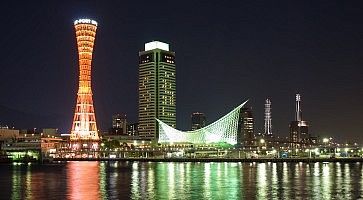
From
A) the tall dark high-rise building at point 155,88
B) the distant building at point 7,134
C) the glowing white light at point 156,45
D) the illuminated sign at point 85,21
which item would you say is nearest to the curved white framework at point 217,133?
the illuminated sign at point 85,21

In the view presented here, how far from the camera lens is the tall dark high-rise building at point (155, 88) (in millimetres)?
128125

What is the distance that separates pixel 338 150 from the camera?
107062mm

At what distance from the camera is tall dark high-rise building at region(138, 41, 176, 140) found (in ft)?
420

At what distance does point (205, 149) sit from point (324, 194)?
6547 centimetres

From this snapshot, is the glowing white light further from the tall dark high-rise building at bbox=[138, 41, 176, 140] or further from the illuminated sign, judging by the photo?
the illuminated sign

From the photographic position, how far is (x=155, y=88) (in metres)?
128

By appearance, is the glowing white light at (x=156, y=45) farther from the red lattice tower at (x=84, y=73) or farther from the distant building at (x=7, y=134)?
the red lattice tower at (x=84, y=73)

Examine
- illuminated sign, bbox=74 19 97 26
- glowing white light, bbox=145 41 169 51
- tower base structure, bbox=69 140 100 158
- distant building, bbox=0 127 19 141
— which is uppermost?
glowing white light, bbox=145 41 169 51

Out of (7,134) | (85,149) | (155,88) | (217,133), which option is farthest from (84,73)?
(155,88)

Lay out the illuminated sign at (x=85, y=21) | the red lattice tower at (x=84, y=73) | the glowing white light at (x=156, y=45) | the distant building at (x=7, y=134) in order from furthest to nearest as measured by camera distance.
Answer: the glowing white light at (x=156, y=45) < the distant building at (x=7, y=134) < the illuminated sign at (x=85, y=21) < the red lattice tower at (x=84, y=73)

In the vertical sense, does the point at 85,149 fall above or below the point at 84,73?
below

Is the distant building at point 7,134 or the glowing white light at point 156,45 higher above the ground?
the glowing white light at point 156,45

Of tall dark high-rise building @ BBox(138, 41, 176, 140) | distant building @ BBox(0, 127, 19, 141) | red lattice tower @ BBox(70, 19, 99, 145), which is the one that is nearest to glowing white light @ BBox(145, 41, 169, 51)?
tall dark high-rise building @ BBox(138, 41, 176, 140)

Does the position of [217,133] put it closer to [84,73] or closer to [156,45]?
[84,73]
